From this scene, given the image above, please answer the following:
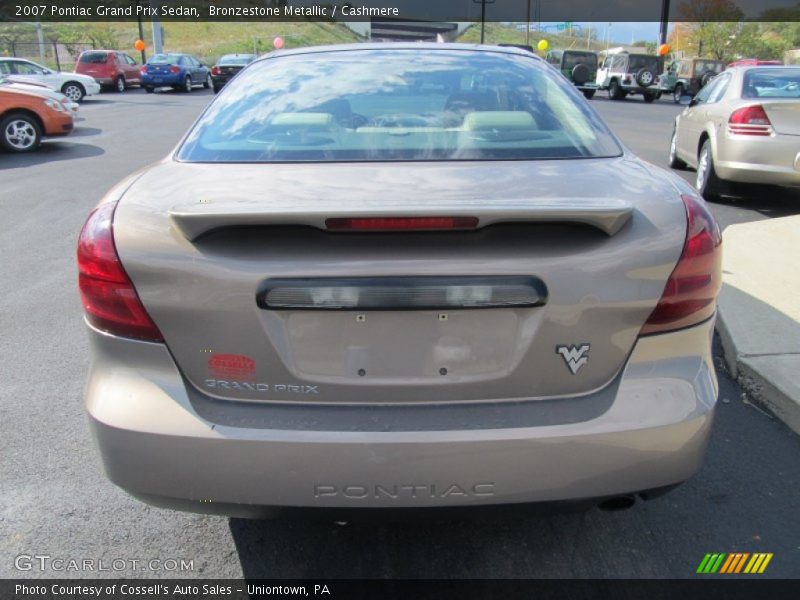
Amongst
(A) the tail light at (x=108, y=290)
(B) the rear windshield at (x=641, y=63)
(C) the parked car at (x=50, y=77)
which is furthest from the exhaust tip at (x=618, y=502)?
(B) the rear windshield at (x=641, y=63)

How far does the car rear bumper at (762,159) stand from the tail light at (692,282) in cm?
613

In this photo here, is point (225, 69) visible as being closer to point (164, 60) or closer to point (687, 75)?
point (164, 60)

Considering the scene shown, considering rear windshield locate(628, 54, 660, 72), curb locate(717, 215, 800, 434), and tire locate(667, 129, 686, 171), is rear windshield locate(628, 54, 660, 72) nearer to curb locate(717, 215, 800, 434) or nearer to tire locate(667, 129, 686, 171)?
tire locate(667, 129, 686, 171)

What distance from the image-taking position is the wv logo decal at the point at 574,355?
1942mm

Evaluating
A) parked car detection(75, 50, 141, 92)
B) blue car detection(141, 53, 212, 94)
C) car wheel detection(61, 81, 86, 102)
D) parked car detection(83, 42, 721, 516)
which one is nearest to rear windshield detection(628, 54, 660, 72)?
blue car detection(141, 53, 212, 94)

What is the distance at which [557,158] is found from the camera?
2.43 metres

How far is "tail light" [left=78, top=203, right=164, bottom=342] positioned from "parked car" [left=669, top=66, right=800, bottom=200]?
23.6 feet

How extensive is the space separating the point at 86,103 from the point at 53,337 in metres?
23.4

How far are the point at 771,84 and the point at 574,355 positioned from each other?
7663 mm

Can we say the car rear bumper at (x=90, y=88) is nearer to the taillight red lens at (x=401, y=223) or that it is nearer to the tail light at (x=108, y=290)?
the tail light at (x=108, y=290)

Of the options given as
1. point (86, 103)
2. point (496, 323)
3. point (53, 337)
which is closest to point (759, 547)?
point (496, 323)

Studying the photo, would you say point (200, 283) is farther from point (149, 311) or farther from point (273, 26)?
point (273, 26)

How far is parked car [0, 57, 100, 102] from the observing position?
20.7 metres

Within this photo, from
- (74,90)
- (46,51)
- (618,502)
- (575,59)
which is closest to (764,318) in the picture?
(618,502)
